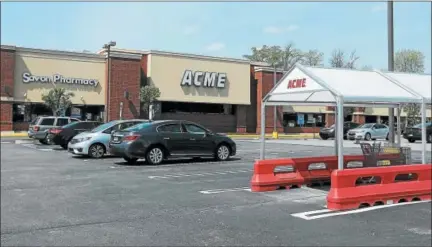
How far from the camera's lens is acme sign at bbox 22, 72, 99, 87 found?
36625mm

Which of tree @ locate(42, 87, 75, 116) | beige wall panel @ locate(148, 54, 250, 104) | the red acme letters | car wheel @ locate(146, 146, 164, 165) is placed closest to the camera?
the red acme letters

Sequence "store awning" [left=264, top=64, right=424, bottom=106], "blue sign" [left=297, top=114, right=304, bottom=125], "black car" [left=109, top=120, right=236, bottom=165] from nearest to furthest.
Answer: "store awning" [left=264, top=64, right=424, bottom=106], "black car" [left=109, top=120, right=236, bottom=165], "blue sign" [left=297, top=114, right=304, bottom=125]

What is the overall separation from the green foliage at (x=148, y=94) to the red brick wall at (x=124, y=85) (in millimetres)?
1276

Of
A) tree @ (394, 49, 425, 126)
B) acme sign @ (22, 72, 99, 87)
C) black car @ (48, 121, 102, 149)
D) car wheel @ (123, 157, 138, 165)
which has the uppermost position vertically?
acme sign @ (22, 72, 99, 87)

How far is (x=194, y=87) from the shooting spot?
4412 centimetres

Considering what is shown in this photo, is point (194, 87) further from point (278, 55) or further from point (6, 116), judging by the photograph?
point (6, 116)

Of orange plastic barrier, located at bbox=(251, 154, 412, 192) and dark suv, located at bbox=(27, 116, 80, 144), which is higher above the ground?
dark suv, located at bbox=(27, 116, 80, 144)

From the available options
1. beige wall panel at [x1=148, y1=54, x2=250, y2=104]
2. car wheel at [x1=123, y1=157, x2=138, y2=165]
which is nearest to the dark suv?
car wheel at [x1=123, y1=157, x2=138, y2=165]

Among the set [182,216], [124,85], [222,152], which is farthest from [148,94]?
[182,216]

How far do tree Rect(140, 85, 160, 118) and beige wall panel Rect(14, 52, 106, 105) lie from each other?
11.5 feet

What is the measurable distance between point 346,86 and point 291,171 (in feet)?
8.53

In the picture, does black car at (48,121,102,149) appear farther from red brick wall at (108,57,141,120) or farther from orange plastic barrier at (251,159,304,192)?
red brick wall at (108,57,141,120)

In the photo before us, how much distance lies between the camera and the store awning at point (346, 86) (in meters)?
8.27

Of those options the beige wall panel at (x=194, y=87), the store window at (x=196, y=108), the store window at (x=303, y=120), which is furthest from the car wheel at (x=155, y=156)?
the store window at (x=303, y=120)
